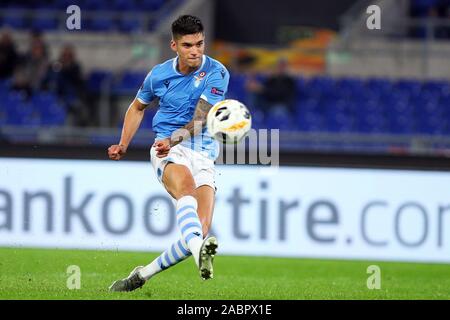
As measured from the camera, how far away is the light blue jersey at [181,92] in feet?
28.3

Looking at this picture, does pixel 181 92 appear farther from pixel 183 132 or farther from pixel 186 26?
pixel 186 26

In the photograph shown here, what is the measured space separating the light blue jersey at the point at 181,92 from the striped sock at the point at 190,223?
2.11 ft

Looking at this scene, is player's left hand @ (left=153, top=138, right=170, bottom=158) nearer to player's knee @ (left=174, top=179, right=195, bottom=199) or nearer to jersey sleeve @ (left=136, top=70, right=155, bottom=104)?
player's knee @ (left=174, top=179, right=195, bottom=199)

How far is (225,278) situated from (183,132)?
8.29ft

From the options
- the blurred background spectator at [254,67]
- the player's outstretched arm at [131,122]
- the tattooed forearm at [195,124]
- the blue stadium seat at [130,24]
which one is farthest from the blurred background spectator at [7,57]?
the tattooed forearm at [195,124]

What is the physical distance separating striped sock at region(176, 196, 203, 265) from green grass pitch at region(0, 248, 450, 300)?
A: 749 mm

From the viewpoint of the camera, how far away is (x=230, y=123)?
308 inches

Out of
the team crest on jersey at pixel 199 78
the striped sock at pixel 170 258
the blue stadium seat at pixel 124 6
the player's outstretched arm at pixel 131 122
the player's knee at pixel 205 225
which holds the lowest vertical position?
the striped sock at pixel 170 258

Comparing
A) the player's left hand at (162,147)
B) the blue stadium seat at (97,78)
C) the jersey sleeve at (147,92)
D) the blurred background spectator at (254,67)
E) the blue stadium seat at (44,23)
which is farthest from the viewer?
the blue stadium seat at (44,23)

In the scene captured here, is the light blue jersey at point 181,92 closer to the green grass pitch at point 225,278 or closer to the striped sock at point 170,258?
the striped sock at point 170,258

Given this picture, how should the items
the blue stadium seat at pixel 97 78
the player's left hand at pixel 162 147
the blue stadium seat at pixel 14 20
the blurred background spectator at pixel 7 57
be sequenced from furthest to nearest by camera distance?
the blue stadium seat at pixel 14 20 < the blue stadium seat at pixel 97 78 < the blurred background spectator at pixel 7 57 < the player's left hand at pixel 162 147

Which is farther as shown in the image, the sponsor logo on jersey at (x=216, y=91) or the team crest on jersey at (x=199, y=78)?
the team crest on jersey at (x=199, y=78)

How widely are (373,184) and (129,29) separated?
9.40 meters

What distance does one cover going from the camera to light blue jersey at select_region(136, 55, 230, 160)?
28.3ft
